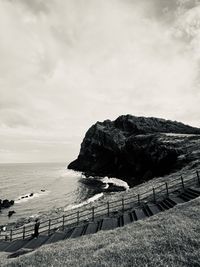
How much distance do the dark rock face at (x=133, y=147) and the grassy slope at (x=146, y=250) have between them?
38984 millimetres

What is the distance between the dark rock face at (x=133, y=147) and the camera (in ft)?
204

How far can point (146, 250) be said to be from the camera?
803 cm

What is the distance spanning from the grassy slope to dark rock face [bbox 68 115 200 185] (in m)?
39.0

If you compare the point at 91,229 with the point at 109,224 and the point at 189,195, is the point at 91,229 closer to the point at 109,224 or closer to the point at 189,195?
the point at 109,224

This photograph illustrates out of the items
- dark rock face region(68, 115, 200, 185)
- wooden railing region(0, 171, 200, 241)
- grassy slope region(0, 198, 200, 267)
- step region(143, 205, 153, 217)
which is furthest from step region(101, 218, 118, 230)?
dark rock face region(68, 115, 200, 185)

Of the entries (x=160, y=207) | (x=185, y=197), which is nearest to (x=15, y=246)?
(x=160, y=207)

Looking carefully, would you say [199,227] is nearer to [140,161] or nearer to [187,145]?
[187,145]

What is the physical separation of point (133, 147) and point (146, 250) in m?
73.0

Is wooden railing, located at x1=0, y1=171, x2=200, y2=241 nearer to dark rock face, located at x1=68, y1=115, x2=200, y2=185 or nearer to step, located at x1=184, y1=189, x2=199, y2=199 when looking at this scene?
step, located at x1=184, y1=189, x2=199, y2=199

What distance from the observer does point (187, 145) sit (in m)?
56.0

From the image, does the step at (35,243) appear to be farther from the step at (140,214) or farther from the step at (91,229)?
the step at (140,214)

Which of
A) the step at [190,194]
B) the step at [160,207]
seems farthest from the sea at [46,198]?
the step at [190,194]

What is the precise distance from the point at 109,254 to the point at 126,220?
24.7ft

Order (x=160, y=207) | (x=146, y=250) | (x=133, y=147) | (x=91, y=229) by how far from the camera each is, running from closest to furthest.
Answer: (x=146, y=250)
(x=91, y=229)
(x=160, y=207)
(x=133, y=147)
